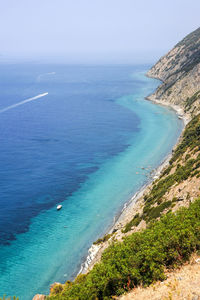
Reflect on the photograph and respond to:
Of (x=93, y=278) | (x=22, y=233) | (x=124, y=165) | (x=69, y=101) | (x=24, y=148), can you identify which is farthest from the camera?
(x=69, y=101)

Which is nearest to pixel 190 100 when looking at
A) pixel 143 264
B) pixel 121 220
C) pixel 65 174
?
pixel 65 174

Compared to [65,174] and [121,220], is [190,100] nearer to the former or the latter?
[65,174]

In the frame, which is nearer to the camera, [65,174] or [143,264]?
[143,264]

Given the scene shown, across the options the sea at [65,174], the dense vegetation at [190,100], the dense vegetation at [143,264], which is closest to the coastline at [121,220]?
the sea at [65,174]

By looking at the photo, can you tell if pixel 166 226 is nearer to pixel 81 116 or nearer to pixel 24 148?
pixel 24 148

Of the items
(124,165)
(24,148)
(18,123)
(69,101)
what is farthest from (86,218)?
(69,101)

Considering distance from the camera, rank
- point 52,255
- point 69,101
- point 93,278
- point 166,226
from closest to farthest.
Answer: point 93,278
point 166,226
point 52,255
point 69,101

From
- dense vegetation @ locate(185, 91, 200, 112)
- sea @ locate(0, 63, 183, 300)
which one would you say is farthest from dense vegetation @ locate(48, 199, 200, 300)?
dense vegetation @ locate(185, 91, 200, 112)

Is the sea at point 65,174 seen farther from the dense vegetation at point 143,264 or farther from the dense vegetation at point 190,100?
the dense vegetation at point 143,264
